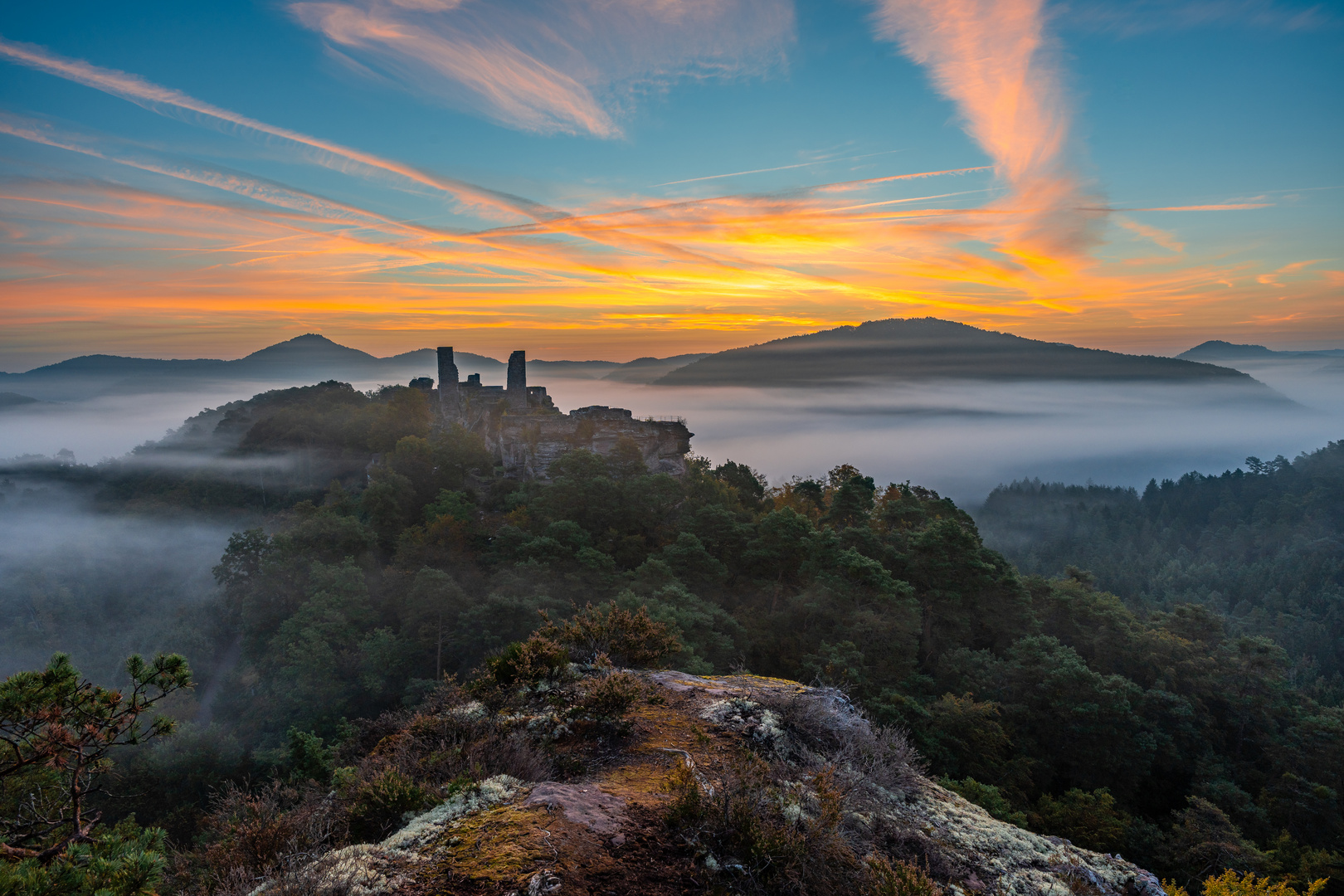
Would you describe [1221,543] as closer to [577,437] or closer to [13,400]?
[577,437]

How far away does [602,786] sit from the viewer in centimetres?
566

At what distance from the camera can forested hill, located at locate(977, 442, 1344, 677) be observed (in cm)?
7174

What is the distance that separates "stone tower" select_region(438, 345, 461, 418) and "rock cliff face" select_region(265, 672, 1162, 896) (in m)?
54.8

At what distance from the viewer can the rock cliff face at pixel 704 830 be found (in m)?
4.30

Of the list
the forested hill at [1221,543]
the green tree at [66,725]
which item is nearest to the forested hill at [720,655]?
the green tree at [66,725]

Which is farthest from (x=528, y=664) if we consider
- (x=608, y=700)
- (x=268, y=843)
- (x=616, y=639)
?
(x=268, y=843)

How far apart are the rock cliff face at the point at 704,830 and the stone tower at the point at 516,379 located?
48.2 m

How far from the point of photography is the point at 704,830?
4812 mm

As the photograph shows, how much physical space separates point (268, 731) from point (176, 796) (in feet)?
11.7

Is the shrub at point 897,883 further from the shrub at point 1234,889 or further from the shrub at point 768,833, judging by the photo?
the shrub at point 1234,889

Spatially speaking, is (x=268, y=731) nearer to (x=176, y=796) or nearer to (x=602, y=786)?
(x=176, y=796)

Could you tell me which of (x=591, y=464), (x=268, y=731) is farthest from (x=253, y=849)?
(x=591, y=464)

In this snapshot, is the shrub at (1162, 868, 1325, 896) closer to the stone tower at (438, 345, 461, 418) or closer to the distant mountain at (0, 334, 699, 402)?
the stone tower at (438, 345, 461, 418)

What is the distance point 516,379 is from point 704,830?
5187 cm
